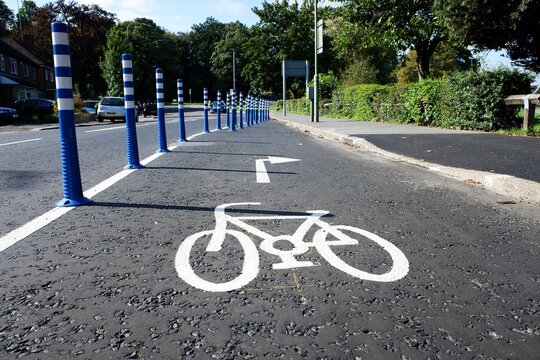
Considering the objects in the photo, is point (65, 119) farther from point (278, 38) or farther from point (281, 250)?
point (278, 38)

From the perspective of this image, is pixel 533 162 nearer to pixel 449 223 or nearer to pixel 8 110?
pixel 449 223

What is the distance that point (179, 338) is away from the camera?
1.97m

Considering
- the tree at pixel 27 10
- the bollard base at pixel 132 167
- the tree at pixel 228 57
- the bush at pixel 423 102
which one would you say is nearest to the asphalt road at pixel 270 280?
the bollard base at pixel 132 167

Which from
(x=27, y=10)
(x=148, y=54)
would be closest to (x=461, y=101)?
(x=148, y=54)

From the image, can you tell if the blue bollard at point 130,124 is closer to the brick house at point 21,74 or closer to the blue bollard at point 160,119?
the blue bollard at point 160,119

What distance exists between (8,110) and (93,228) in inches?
1022

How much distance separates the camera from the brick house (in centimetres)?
5250

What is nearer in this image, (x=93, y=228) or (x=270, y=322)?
(x=270, y=322)

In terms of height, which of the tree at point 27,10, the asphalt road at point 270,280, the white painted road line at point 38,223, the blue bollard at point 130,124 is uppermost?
the tree at point 27,10

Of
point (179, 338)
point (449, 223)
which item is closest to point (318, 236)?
point (449, 223)

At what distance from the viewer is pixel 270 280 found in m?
2.61

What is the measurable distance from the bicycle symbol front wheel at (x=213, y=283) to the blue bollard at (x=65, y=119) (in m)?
1.84

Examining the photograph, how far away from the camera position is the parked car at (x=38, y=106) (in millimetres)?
27856

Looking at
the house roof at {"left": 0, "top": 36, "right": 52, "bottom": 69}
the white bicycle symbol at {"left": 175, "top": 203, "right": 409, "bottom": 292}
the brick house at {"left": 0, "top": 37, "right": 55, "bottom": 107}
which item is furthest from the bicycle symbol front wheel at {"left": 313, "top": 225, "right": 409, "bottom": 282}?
the house roof at {"left": 0, "top": 36, "right": 52, "bottom": 69}
